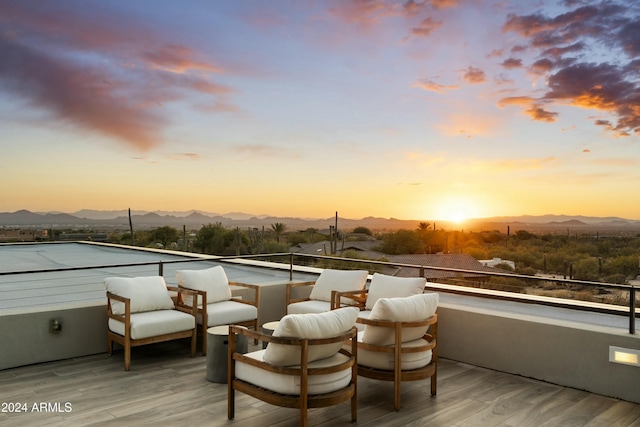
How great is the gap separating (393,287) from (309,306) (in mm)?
1078

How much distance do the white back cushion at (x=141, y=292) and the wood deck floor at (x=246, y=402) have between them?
1.84 ft

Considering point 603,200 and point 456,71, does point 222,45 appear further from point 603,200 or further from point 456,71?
Answer: point 603,200

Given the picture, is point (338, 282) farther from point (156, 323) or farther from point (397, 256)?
point (397, 256)

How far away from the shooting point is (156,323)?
4773 millimetres

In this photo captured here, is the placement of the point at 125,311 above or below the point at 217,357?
above

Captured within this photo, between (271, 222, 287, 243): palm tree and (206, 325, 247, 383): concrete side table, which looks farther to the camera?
(271, 222, 287, 243): palm tree

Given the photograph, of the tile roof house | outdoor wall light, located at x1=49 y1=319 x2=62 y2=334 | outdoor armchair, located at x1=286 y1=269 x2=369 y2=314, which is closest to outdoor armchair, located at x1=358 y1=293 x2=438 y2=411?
outdoor armchair, located at x1=286 y1=269 x2=369 y2=314

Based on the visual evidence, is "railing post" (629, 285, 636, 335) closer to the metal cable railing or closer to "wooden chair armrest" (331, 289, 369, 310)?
the metal cable railing

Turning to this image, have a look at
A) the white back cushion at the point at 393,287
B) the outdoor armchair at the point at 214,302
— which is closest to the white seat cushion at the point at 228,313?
the outdoor armchair at the point at 214,302

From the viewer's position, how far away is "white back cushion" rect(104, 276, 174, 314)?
4898mm

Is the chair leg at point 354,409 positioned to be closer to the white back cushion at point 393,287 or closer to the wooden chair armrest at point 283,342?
the wooden chair armrest at point 283,342

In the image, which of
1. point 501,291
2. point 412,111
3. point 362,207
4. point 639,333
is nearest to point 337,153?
point 412,111

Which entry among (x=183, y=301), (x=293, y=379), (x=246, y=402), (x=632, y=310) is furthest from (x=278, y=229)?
(x=293, y=379)

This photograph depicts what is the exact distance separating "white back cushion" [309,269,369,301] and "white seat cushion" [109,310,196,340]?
4.98 feet
